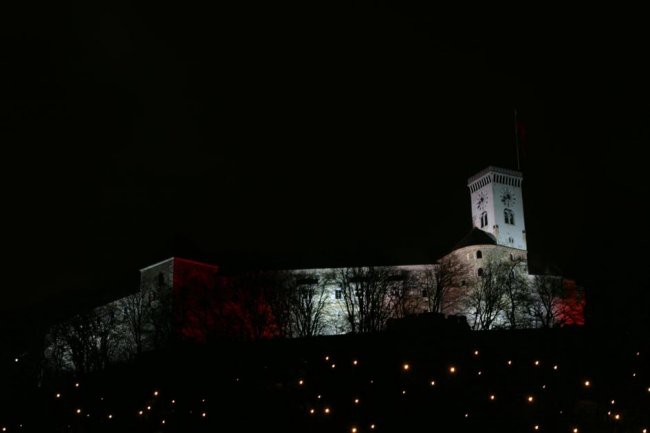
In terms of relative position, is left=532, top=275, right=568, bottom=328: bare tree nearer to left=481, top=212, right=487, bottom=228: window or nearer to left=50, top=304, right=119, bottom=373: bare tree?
left=481, top=212, right=487, bottom=228: window

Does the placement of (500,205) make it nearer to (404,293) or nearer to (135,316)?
(404,293)

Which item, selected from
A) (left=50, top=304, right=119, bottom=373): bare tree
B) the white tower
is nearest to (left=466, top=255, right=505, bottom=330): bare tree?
the white tower

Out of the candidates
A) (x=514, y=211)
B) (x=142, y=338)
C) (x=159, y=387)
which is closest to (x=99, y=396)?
(x=159, y=387)

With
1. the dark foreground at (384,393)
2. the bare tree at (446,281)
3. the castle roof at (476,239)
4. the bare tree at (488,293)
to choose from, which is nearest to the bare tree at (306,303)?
the bare tree at (446,281)

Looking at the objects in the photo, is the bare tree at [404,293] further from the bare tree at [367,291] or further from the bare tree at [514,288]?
the bare tree at [514,288]

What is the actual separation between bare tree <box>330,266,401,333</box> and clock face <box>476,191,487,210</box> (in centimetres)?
1886

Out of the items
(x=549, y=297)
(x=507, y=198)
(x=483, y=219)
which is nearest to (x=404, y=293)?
(x=549, y=297)

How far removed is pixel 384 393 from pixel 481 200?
68.2m

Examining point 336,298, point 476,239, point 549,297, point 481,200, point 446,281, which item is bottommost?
point 549,297

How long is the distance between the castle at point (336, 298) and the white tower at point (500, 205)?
224 mm

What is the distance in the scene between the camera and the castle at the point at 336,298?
6675cm

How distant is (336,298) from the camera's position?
270 ft

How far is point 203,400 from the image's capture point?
3250 centimetres

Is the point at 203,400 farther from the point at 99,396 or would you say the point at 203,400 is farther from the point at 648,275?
the point at 648,275
